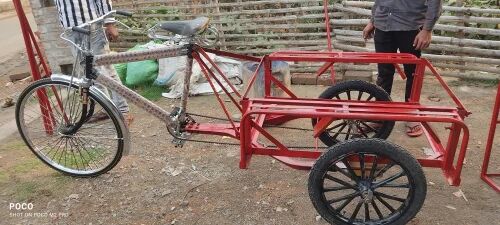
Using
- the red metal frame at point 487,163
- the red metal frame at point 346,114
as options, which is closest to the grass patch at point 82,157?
the red metal frame at point 346,114

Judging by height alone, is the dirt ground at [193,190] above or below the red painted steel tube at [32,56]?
below

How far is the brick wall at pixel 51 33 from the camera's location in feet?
16.6

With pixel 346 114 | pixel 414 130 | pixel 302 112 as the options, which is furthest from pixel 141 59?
pixel 414 130

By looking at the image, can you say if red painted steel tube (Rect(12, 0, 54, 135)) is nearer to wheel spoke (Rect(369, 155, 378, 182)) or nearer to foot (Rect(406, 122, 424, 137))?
wheel spoke (Rect(369, 155, 378, 182))

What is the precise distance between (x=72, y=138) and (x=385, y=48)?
2.83 meters

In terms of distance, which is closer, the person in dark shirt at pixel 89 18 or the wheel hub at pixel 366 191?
the wheel hub at pixel 366 191

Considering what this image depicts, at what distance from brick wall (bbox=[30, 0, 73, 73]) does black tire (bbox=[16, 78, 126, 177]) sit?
1638mm

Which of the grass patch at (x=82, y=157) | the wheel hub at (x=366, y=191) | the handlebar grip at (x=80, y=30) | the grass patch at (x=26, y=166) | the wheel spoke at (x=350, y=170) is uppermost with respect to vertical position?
the handlebar grip at (x=80, y=30)

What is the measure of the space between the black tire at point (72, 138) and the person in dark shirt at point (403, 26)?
2.35 m

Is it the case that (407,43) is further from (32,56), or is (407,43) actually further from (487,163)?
(32,56)

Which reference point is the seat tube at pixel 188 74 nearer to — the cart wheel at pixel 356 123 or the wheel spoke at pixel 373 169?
the cart wheel at pixel 356 123

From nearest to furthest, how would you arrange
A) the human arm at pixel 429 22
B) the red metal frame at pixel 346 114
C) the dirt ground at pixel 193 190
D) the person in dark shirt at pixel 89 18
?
the red metal frame at pixel 346 114 → the dirt ground at pixel 193 190 → the human arm at pixel 429 22 → the person in dark shirt at pixel 89 18

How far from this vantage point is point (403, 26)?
3352mm

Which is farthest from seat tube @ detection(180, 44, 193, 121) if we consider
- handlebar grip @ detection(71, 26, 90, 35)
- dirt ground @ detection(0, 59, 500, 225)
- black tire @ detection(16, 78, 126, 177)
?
handlebar grip @ detection(71, 26, 90, 35)
